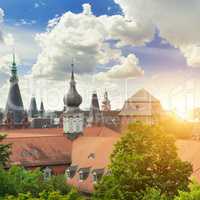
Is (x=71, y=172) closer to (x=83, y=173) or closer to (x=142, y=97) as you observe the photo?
(x=83, y=173)

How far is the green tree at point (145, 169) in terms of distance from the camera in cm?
2762

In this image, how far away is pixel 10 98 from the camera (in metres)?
89.4

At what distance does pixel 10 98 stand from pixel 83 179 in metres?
43.7

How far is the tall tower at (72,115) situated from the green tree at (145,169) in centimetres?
3541

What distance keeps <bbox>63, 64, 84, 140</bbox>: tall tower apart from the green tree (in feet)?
116

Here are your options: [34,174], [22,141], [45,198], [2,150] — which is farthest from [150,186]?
[22,141]

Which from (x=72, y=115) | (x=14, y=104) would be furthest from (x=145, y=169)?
(x=14, y=104)

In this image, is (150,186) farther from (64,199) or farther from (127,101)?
(127,101)

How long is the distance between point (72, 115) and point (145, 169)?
3986 centimetres

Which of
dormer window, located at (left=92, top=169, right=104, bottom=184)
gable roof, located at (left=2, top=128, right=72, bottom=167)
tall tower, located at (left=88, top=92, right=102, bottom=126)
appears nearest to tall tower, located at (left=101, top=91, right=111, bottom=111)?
tall tower, located at (left=88, top=92, right=102, bottom=126)

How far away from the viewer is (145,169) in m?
28.4

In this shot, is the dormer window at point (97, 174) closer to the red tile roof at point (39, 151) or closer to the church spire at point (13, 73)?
the red tile roof at point (39, 151)

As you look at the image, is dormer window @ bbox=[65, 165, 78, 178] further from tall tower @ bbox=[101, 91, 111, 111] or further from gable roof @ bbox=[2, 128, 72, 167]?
tall tower @ bbox=[101, 91, 111, 111]

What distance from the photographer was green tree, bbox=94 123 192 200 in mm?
27625
